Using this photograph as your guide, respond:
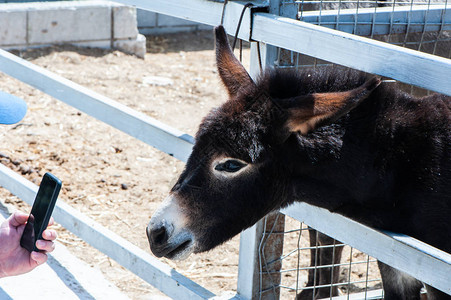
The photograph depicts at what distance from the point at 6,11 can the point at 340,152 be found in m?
6.60

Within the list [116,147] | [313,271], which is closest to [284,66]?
[313,271]

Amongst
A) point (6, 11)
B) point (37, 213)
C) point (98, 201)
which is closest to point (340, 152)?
point (37, 213)

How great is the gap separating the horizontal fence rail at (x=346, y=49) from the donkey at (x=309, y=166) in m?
0.15

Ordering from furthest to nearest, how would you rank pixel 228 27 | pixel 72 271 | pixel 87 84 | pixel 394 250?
pixel 87 84 < pixel 72 271 < pixel 228 27 < pixel 394 250

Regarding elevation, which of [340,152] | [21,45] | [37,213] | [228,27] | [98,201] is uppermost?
[228,27]

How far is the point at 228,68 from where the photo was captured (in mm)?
2650

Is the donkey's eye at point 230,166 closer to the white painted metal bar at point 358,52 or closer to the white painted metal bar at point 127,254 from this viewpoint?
the white painted metal bar at point 358,52

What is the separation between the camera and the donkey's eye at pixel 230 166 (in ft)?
7.91

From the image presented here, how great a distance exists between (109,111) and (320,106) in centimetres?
167

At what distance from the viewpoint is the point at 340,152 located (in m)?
2.41

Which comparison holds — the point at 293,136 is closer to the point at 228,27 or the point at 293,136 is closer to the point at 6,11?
the point at 228,27

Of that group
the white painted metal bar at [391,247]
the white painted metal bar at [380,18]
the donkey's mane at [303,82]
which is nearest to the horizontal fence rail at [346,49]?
the donkey's mane at [303,82]

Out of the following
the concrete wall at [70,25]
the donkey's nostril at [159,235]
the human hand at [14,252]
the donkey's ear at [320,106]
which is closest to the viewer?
the donkey's ear at [320,106]

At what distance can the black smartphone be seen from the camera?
2.39 metres
